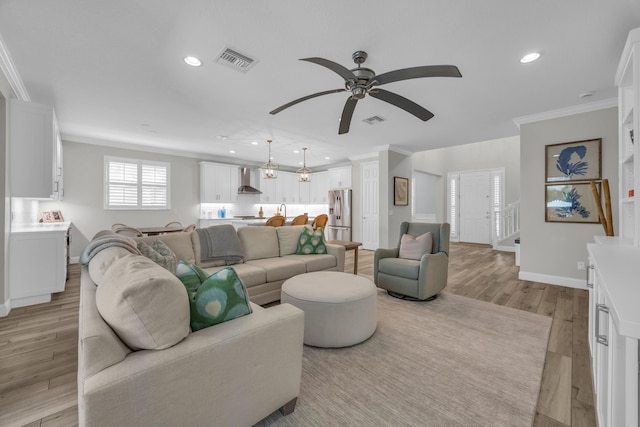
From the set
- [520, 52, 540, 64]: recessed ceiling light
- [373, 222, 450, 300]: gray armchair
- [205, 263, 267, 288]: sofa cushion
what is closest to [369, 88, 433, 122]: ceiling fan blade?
[520, 52, 540, 64]: recessed ceiling light

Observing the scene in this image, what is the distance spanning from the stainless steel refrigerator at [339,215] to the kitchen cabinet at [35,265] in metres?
5.81

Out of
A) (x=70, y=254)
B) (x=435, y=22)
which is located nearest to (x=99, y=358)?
(x=435, y=22)

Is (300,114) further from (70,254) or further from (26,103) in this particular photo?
(70,254)

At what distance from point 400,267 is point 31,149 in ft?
15.5

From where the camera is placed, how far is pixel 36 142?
3.33m

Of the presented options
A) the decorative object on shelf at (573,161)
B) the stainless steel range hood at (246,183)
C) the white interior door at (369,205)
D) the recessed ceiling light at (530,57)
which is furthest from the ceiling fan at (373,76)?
the stainless steel range hood at (246,183)

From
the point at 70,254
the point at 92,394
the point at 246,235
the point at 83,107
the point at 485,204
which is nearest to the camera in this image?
the point at 92,394

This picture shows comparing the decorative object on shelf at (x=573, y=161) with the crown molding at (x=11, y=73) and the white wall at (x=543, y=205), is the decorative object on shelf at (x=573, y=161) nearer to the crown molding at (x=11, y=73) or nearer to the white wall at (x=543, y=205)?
the white wall at (x=543, y=205)

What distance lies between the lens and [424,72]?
6.50 feet

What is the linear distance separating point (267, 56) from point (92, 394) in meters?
2.68

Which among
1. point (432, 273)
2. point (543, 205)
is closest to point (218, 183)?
point (432, 273)

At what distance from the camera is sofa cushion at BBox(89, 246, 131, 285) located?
157 cm

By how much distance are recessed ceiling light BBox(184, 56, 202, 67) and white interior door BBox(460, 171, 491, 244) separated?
8242 mm

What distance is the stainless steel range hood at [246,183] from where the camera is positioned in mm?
7570
